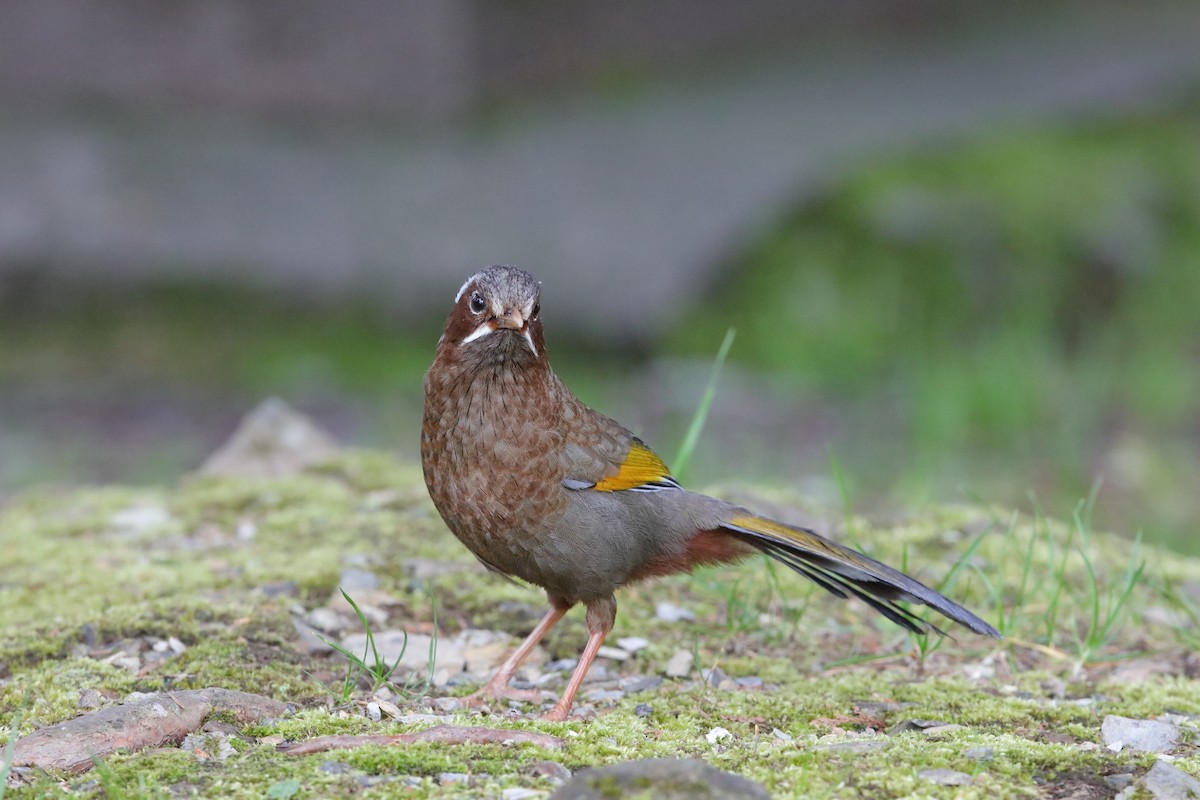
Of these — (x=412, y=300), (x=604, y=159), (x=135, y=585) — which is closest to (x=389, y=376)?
(x=412, y=300)

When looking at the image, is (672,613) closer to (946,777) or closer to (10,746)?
(946,777)

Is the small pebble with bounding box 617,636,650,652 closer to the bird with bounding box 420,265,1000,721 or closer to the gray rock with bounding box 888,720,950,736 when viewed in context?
the bird with bounding box 420,265,1000,721

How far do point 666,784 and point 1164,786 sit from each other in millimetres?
1056

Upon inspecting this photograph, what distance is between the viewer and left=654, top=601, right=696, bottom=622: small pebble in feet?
14.3

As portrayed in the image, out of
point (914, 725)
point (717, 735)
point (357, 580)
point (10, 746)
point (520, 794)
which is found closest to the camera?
point (10, 746)

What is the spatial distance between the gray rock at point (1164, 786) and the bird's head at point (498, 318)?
1.77 metres

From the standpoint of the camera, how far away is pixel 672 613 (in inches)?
173

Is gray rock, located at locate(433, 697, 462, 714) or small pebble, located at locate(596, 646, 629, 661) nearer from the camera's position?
gray rock, located at locate(433, 697, 462, 714)

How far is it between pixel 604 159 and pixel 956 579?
5462 millimetres

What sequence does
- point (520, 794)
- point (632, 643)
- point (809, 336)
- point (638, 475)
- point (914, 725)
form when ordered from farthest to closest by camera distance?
point (809, 336) → point (632, 643) → point (638, 475) → point (914, 725) → point (520, 794)

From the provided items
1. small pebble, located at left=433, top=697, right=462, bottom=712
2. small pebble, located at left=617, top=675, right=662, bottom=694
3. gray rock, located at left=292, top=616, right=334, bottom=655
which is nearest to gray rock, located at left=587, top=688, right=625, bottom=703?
small pebble, located at left=617, top=675, right=662, bottom=694

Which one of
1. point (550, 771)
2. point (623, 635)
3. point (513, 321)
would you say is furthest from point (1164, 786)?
point (513, 321)

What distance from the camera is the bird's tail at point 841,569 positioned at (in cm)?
357

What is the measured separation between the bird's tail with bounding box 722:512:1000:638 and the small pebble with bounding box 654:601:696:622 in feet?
1.94
